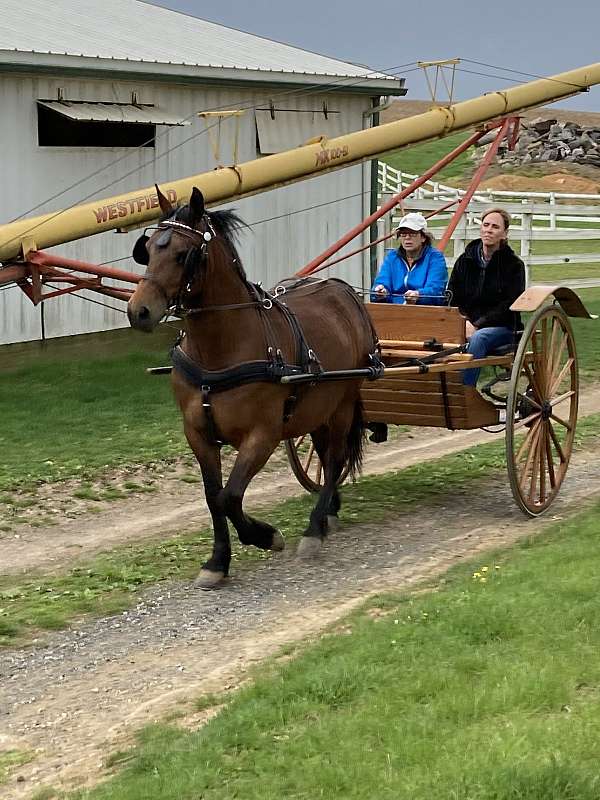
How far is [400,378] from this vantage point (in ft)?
29.6

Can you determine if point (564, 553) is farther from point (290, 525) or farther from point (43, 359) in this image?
point (43, 359)

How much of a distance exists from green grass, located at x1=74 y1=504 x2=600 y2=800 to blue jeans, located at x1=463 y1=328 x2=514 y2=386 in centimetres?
288

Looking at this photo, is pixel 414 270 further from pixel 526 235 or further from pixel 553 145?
pixel 553 145

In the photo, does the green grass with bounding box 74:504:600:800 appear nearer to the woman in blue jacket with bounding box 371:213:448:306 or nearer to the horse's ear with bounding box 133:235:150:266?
the horse's ear with bounding box 133:235:150:266

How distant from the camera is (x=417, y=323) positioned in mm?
9109

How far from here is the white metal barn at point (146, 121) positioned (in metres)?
14.2

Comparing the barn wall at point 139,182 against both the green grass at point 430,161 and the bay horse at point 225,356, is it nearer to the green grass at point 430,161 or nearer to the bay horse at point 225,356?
the bay horse at point 225,356

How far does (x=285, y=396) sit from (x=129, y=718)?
2.65 meters

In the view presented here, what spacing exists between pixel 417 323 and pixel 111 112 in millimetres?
6725

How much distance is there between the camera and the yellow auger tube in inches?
380

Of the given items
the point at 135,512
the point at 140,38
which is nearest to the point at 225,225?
the point at 135,512

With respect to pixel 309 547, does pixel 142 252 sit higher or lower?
higher

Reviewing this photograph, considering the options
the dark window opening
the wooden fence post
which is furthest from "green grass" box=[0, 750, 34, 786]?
the wooden fence post

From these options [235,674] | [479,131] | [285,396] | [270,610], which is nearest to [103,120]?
[479,131]
